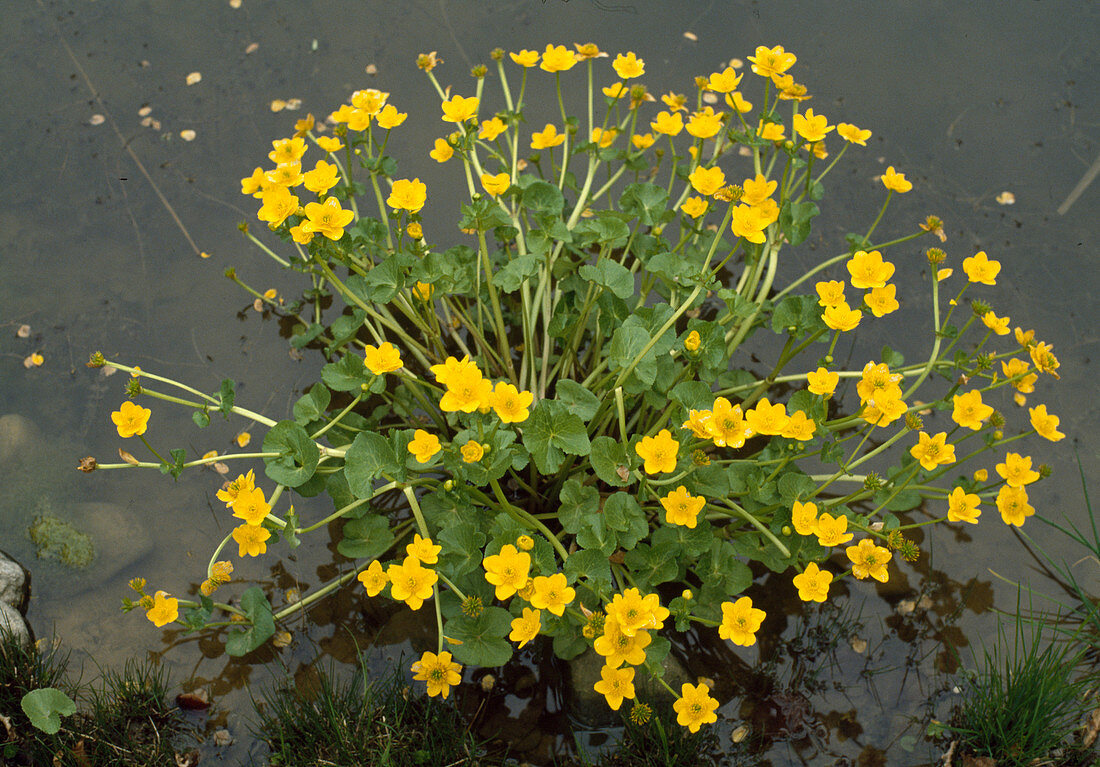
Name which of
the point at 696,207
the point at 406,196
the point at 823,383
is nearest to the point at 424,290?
the point at 406,196

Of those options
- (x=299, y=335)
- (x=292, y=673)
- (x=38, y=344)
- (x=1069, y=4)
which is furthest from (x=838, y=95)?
(x=38, y=344)

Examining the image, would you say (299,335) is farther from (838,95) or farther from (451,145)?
(838,95)

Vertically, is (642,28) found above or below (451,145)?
above

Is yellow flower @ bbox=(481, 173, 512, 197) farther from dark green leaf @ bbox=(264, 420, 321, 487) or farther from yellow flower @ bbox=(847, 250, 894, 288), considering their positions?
yellow flower @ bbox=(847, 250, 894, 288)

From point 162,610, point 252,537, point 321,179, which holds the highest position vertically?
point 321,179

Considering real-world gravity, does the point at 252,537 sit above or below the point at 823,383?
below

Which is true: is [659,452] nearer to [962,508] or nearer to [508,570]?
[508,570]
